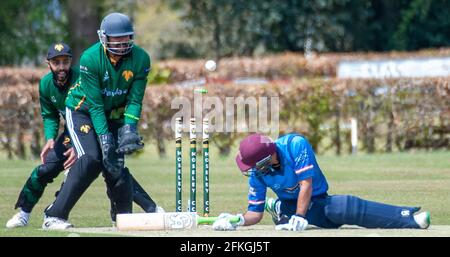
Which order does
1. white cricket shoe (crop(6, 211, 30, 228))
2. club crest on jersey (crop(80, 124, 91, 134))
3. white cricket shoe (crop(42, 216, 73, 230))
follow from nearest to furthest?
white cricket shoe (crop(42, 216, 73, 230)), club crest on jersey (crop(80, 124, 91, 134)), white cricket shoe (crop(6, 211, 30, 228))

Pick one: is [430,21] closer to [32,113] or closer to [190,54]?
[190,54]

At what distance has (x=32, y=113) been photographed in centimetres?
2600

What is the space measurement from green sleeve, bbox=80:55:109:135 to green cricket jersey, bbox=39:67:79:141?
905 mm

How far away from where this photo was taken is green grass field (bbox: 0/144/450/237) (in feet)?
50.5

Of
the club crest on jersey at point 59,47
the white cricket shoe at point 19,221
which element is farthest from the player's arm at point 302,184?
the white cricket shoe at point 19,221

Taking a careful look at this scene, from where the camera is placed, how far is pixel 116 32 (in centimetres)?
1238

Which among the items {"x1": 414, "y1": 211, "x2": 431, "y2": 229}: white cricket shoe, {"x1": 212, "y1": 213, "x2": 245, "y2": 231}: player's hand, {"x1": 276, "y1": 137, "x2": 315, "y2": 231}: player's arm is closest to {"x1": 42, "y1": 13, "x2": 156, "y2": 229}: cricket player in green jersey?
{"x1": 212, "y1": 213, "x2": 245, "y2": 231}: player's hand

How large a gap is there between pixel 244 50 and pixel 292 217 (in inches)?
1430

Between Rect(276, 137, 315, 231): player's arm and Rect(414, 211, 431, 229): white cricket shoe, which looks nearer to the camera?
Rect(276, 137, 315, 231): player's arm

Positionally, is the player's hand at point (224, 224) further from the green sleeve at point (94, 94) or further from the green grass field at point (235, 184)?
the green sleeve at point (94, 94)

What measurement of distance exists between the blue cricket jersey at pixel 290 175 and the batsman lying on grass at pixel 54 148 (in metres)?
1.80

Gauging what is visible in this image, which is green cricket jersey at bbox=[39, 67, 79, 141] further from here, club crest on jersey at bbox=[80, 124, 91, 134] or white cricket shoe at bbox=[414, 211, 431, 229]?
white cricket shoe at bbox=[414, 211, 431, 229]

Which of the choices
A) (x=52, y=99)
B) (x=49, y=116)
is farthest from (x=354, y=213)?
(x=49, y=116)

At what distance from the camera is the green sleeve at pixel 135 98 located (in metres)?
12.6
